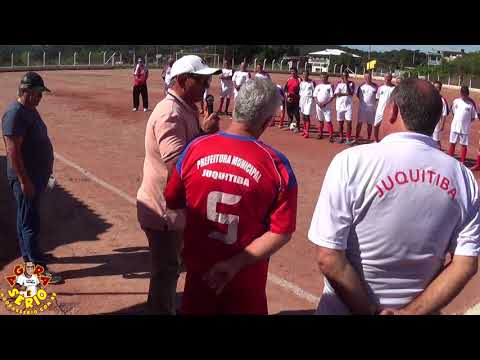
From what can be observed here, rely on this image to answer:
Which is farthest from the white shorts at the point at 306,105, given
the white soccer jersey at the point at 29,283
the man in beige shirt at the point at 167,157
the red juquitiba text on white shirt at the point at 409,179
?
the red juquitiba text on white shirt at the point at 409,179

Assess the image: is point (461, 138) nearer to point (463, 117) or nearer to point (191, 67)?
point (463, 117)

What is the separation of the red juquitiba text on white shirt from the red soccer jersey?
0.61m

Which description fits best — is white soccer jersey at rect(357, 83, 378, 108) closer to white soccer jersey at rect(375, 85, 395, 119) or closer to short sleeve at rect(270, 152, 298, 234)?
white soccer jersey at rect(375, 85, 395, 119)

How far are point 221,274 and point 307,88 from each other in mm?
15023

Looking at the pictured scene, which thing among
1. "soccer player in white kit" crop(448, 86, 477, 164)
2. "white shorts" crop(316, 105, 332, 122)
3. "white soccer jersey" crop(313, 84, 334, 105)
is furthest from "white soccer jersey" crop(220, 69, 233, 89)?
"soccer player in white kit" crop(448, 86, 477, 164)

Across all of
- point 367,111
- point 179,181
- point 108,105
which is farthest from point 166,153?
point 108,105

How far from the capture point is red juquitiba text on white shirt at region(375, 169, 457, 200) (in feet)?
7.50

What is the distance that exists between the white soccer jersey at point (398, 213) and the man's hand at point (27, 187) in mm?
3713

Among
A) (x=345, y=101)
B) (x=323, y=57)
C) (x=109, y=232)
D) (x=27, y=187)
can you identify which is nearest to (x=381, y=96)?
(x=345, y=101)

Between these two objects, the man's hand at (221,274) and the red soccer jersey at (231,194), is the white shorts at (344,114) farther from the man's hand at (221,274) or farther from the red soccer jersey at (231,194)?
the man's hand at (221,274)

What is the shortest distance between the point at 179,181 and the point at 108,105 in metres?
19.9

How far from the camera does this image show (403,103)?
2426mm

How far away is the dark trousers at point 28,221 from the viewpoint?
542 cm

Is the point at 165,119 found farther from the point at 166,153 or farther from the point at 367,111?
the point at 367,111
